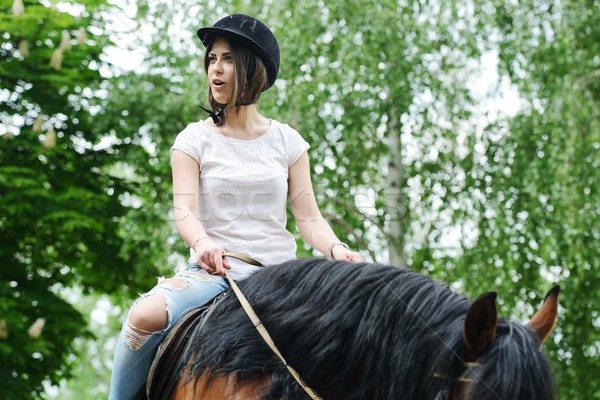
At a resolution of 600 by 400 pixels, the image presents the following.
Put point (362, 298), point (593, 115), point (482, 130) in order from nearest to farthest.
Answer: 1. point (362, 298)
2. point (593, 115)
3. point (482, 130)

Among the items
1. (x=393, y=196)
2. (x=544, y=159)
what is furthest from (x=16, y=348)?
(x=544, y=159)

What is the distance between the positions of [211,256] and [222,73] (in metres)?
0.80

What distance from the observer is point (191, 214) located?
309 cm

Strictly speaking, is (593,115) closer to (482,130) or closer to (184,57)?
(482,130)

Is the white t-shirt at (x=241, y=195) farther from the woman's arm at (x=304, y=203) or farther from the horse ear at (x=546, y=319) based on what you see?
the horse ear at (x=546, y=319)

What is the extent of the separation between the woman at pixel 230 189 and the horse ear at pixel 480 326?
3.12 feet

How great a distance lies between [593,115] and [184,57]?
6.46 meters

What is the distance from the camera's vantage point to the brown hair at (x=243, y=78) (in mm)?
3273

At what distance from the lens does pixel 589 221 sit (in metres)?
9.66

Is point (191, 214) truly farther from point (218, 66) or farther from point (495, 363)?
point (495, 363)

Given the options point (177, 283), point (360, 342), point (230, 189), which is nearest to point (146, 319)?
point (177, 283)

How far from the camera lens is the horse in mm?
2117

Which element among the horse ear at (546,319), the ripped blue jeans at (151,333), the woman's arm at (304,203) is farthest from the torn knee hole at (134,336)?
the horse ear at (546,319)

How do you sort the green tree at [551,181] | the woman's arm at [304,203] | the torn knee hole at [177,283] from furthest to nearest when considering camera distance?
the green tree at [551,181] < the woman's arm at [304,203] < the torn knee hole at [177,283]
